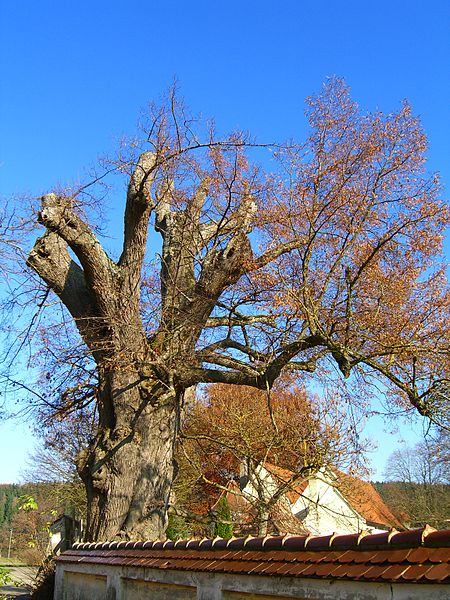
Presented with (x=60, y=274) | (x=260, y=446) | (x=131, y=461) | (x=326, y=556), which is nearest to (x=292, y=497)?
(x=260, y=446)

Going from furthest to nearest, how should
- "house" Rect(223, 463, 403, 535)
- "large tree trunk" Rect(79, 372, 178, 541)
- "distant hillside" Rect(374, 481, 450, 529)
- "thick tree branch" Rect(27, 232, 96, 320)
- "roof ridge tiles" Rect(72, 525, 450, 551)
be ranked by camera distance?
"distant hillside" Rect(374, 481, 450, 529), "house" Rect(223, 463, 403, 535), "thick tree branch" Rect(27, 232, 96, 320), "large tree trunk" Rect(79, 372, 178, 541), "roof ridge tiles" Rect(72, 525, 450, 551)

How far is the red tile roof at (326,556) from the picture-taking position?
3.78 m

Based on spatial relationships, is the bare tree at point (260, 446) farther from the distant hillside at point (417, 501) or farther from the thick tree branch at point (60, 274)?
the distant hillside at point (417, 501)

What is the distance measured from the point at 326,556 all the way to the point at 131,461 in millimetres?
7116

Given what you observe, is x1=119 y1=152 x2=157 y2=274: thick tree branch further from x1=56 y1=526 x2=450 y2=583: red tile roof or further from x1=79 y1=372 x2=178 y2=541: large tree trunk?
x1=56 y1=526 x2=450 y2=583: red tile roof

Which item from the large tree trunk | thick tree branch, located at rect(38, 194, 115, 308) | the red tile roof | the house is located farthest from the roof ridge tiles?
the house

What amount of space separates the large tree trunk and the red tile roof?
13.1 feet

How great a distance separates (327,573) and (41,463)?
28.1 meters

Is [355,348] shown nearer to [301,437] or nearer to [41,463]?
[301,437]

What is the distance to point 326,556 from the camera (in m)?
4.57

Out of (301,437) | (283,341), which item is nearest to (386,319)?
(283,341)

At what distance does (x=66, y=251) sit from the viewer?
1247cm

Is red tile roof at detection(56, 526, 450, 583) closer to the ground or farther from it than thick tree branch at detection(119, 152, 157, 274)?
closer to the ground

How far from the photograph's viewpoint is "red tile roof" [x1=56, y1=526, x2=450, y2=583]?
378 cm
